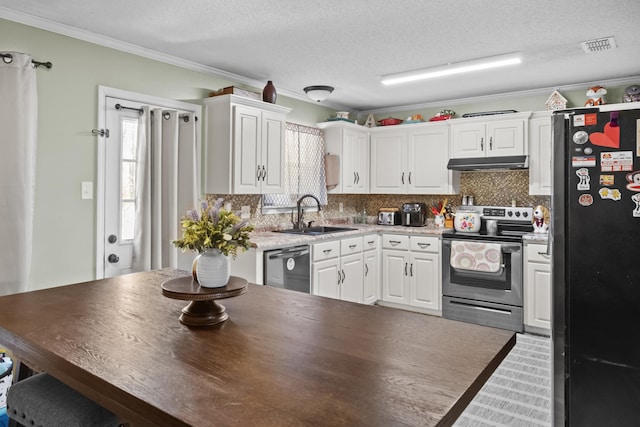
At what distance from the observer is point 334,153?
505 centimetres

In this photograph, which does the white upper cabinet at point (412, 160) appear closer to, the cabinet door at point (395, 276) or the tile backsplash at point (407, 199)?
the tile backsplash at point (407, 199)

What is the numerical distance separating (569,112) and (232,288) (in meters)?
1.86

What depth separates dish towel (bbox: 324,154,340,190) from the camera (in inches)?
196

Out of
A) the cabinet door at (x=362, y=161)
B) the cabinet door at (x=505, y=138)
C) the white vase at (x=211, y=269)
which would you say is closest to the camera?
the white vase at (x=211, y=269)

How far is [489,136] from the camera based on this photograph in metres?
4.50

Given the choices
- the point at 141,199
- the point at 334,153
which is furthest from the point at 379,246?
the point at 141,199

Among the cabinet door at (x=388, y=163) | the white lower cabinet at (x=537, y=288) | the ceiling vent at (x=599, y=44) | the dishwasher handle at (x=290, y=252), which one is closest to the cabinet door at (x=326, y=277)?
the dishwasher handle at (x=290, y=252)

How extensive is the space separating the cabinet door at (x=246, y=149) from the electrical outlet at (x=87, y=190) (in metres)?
1.11

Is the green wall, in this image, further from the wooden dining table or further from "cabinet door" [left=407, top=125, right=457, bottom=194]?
"cabinet door" [left=407, top=125, right=457, bottom=194]

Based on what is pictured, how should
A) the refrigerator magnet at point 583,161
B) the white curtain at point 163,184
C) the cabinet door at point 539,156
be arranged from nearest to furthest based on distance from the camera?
the refrigerator magnet at point 583,161
the white curtain at point 163,184
the cabinet door at point 539,156

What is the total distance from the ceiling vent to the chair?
374 centimetres

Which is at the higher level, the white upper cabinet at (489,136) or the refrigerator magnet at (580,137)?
the white upper cabinet at (489,136)

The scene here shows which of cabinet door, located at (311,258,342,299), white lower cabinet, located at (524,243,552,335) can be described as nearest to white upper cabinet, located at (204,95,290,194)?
cabinet door, located at (311,258,342,299)

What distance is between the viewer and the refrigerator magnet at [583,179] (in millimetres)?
2033
